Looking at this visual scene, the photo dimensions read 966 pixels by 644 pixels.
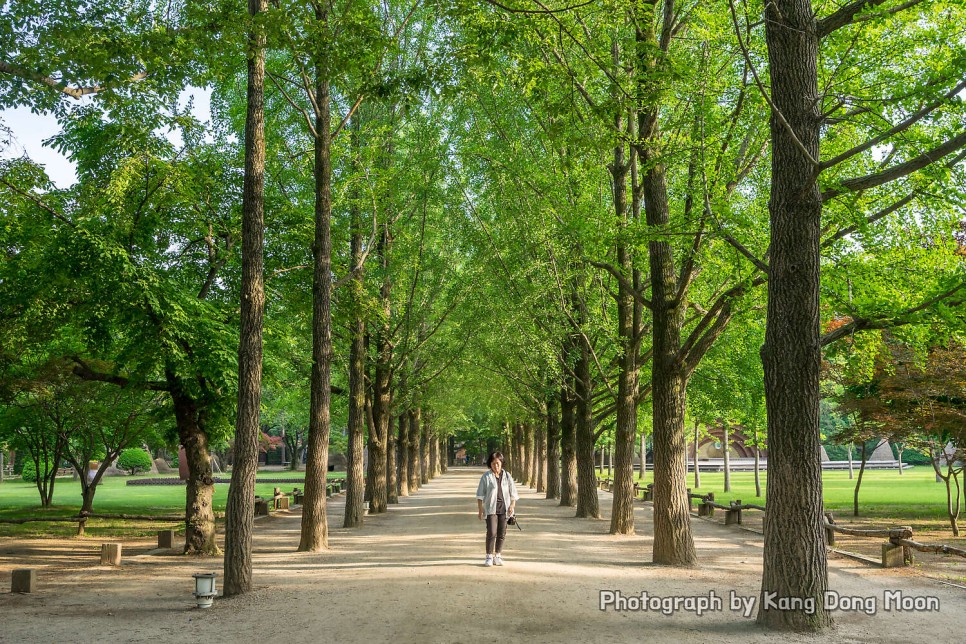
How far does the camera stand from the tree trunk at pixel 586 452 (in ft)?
75.6

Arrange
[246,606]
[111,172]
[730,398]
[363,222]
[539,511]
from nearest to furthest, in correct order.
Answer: [246,606] < [111,172] < [363,222] < [730,398] < [539,511]

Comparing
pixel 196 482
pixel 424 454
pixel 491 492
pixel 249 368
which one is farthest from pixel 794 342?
pixel 424 454

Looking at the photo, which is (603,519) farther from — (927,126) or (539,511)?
(927,126)

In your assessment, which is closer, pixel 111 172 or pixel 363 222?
pixel 111 172

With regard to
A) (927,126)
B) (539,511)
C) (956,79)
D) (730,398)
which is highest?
(927,126)

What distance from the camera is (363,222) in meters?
22.2

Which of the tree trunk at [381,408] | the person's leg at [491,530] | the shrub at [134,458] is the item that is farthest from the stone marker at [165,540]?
the shrub at [134,458]

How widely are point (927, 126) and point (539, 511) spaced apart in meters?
18.0

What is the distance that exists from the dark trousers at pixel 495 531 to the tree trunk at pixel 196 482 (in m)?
6.09

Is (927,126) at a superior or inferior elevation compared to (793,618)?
superior

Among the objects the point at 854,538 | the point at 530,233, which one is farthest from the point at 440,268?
the point at 854,538

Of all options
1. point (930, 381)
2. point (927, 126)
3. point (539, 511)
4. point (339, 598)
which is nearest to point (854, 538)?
point (930, 381)

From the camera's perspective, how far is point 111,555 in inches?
551

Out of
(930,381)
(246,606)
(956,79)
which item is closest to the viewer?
(956,79)
